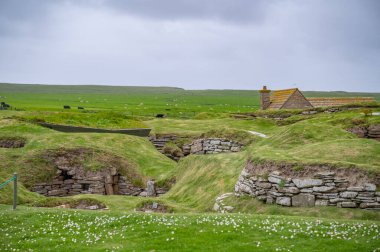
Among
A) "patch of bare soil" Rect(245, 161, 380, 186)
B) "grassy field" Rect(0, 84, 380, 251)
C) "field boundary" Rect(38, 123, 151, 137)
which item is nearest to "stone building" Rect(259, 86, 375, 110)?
"grassy field" Rect(0, 84, 380, 251)

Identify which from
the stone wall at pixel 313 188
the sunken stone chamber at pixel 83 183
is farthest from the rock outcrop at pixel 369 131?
the sunken stone chamber at pixel 83 183

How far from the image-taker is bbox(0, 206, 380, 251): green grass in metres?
13.6

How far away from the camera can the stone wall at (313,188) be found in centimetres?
1975

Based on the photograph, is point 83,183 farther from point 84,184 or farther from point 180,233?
point 180,233

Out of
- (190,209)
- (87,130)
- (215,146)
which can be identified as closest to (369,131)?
(215,146)

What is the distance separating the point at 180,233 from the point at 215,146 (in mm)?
26248

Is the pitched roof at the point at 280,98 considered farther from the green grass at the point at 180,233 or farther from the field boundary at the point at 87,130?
the green grass at the point at 180,233

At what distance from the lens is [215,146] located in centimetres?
4106

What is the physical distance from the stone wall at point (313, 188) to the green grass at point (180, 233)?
168 inches

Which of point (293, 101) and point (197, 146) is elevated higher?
point (293, 101)

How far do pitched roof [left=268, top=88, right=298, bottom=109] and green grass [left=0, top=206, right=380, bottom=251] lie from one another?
51.4 metres

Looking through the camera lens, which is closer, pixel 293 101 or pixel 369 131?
pixel 369 131

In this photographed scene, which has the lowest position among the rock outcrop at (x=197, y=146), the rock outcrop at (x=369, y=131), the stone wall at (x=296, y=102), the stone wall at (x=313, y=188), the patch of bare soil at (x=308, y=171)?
the rock outcrop at (x=197, y=146)

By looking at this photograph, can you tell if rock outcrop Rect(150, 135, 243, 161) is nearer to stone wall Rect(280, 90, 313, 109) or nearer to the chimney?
stone wall Rect(280, 90, 313, 109)
